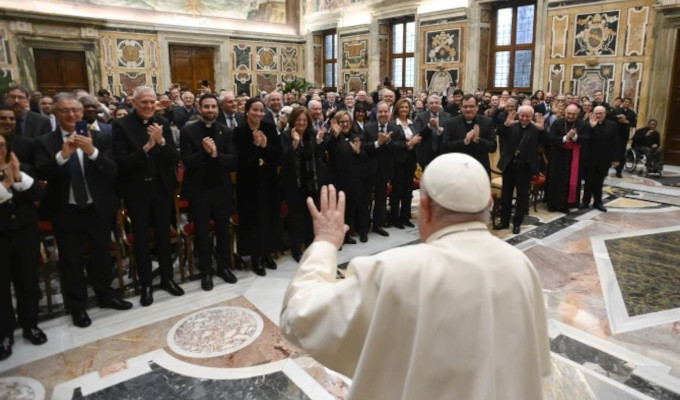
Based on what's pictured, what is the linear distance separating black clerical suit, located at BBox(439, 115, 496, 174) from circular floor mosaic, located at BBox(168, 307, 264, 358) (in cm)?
347

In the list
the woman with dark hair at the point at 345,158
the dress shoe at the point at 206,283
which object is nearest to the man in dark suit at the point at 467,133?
the woman with dark hair at the point at 345,158

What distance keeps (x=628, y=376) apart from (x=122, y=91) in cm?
1537

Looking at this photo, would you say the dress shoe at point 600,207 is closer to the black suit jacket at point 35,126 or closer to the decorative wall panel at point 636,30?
the decorative wall panel at point 636,30

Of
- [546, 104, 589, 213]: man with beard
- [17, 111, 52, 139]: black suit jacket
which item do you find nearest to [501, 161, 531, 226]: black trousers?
[546, 104, 589, 213]: man with beard

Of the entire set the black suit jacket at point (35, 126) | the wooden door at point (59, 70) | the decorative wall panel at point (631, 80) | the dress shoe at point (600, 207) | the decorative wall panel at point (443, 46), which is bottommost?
the dress shoe at point (600, 207)

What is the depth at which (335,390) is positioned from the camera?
3137 mm

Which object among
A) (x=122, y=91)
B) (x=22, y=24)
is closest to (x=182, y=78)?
(x=122, y=91)

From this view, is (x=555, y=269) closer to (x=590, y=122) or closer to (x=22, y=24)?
(x=590, y=122)

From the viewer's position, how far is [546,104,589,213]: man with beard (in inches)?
287

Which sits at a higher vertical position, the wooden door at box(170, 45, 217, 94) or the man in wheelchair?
the wooden door at box(170, 45, 217, 94)

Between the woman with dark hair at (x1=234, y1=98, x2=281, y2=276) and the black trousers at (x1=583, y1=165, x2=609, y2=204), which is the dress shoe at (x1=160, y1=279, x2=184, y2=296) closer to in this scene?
the woman with dark hair at (x1=234, y1=98, x2=281, y2=276)

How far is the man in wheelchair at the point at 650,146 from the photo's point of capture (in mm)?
10109

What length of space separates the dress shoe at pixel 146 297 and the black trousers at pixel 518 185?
4.75 m

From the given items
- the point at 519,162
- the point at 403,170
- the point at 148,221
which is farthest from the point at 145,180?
the point at 519,162
